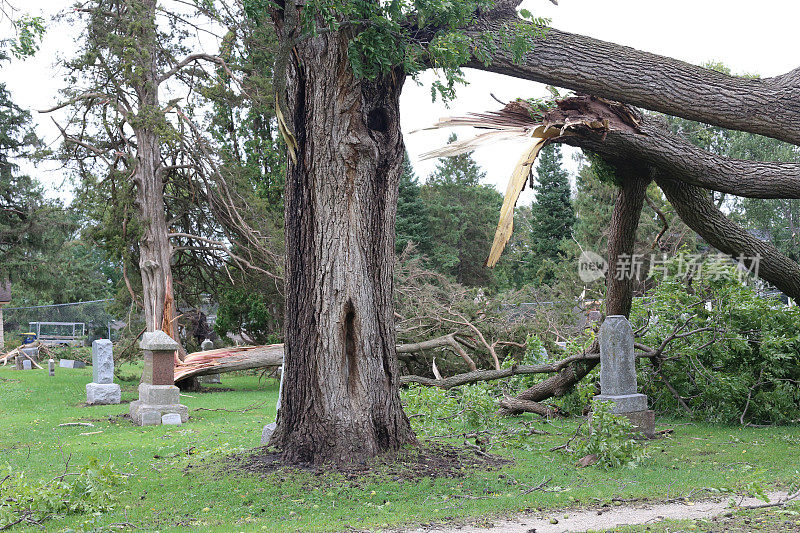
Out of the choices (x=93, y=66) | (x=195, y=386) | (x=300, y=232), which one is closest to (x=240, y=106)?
(x=93, y=66)

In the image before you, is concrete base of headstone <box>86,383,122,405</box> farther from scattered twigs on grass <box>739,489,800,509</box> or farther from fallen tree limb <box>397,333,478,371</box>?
scattered twigs on grass <box>739,489,800,509</box>

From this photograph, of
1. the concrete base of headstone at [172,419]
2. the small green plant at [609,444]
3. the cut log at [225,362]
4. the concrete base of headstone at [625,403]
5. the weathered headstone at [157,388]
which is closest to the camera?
the small green plant at [609,444]

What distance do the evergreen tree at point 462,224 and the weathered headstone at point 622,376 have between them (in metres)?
29.9

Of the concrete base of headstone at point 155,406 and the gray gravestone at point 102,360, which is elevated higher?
the gray gravestone at point 102,360

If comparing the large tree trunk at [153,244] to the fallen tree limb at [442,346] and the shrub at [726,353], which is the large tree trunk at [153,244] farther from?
the shrub at [726,353]

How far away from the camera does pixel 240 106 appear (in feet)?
57.7

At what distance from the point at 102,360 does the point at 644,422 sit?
37.0ft

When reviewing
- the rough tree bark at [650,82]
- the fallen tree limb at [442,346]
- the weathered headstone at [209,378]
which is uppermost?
the rough tree bark at [650,82]

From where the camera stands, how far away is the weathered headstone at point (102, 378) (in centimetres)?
1452

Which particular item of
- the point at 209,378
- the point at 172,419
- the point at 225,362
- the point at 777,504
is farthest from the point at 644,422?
the point at 209,378

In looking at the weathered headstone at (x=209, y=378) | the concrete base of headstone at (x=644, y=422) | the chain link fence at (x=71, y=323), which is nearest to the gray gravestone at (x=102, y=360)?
the weathered headstone at (x=209, y=378)

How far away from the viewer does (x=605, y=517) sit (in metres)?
5.07

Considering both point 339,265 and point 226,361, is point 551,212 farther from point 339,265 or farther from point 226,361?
point 339,265

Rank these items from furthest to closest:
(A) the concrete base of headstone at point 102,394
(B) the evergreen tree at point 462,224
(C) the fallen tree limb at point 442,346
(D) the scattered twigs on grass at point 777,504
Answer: (B) the evergreen tree at point 462,224 < (A) the concrete base of headstone at point 102,394 < (C) the fallen tree limb at point 442,346 < (D) the scattered twigs on grass at point 777,504
